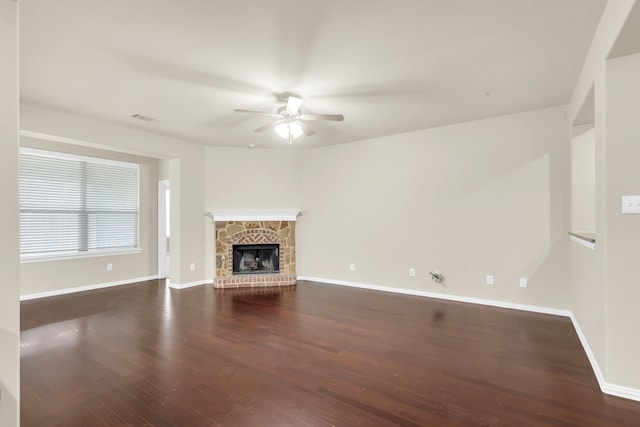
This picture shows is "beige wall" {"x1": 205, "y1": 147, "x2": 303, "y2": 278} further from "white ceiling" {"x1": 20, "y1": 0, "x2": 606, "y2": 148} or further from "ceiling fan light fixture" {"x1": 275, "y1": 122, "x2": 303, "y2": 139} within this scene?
"ceiling fan light fixture" {"x1": 275, "y1": 122, "x2": 303, "y2": 139}

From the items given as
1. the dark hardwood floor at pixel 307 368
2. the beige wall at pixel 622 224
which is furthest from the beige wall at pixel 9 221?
the beige wall at pixel 622 224

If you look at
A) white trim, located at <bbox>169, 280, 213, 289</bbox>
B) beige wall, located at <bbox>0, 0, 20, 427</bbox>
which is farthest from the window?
beige wall, located at <bbox>0, 0, 20, 427</bbox>

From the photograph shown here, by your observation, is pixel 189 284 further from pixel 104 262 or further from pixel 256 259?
pixel 104 262

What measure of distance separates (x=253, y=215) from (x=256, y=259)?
0.92 m

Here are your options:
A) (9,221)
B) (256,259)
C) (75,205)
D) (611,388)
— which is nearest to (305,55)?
(9,221)

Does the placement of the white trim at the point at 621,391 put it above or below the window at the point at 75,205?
below

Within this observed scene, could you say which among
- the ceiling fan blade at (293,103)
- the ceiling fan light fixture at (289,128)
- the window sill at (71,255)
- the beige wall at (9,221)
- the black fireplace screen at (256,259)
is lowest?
the black fireplace screen at (256,259)

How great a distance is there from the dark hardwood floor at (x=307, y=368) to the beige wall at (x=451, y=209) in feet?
2.04

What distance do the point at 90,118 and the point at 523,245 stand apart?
604cm

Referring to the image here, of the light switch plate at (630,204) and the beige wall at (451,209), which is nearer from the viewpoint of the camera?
the light switch plate at (630,204)

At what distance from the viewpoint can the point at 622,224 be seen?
2105 mm

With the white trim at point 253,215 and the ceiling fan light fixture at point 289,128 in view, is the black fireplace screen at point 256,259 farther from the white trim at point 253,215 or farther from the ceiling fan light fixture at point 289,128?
the ceiling fan light fixture at point 289,128

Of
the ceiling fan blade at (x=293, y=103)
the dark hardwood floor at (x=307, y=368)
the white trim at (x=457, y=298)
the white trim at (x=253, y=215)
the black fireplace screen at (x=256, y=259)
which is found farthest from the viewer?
the black fireplace screen at (x=256, y=259)

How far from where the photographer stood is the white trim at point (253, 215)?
5.86m
